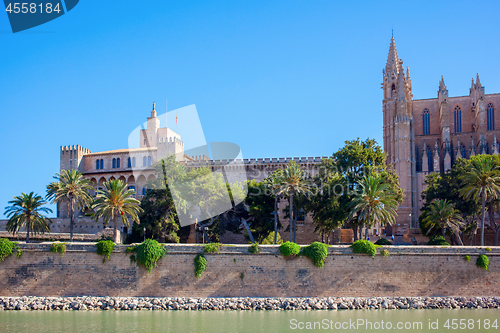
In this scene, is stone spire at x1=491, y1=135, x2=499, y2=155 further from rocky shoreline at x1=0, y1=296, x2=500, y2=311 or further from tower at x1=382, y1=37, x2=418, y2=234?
rocky shoreline at x1=0, y1=296, x2=500, y2=311

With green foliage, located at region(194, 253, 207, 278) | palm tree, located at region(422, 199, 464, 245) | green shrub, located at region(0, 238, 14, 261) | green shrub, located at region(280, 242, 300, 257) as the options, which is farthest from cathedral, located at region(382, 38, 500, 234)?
green shrub, located at region(0, 238, 14, 261)

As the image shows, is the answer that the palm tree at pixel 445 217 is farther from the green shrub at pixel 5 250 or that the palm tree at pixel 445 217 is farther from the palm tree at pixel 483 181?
the green shrub at pixel 5 250

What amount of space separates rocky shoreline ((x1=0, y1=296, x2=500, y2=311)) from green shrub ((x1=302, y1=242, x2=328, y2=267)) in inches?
78.3

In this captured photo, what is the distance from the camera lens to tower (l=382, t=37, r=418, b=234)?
171 feet

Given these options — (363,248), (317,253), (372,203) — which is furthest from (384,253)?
(317,253)

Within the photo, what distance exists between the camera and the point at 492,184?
98.7 feet

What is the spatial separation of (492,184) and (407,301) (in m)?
9.53

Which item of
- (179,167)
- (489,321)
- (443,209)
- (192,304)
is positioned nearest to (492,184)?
(443,209)

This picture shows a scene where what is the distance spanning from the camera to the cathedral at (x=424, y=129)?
5350cm

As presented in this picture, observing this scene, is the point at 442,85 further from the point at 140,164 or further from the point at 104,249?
the point at 104,249

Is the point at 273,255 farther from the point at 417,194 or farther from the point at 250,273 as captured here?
the point at 417,194

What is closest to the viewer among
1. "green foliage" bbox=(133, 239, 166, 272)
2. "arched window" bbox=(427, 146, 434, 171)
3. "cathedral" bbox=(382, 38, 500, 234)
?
"green foliage" bbox=(133, 239, 166, 272)

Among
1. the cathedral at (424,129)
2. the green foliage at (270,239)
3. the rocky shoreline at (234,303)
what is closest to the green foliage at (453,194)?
the rocky shoreline at (234,303)

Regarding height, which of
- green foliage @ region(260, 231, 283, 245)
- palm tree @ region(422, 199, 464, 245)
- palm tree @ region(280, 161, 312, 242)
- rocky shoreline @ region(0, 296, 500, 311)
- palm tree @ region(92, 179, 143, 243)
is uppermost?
palm tree @ region(280, 161, 312, 242)
